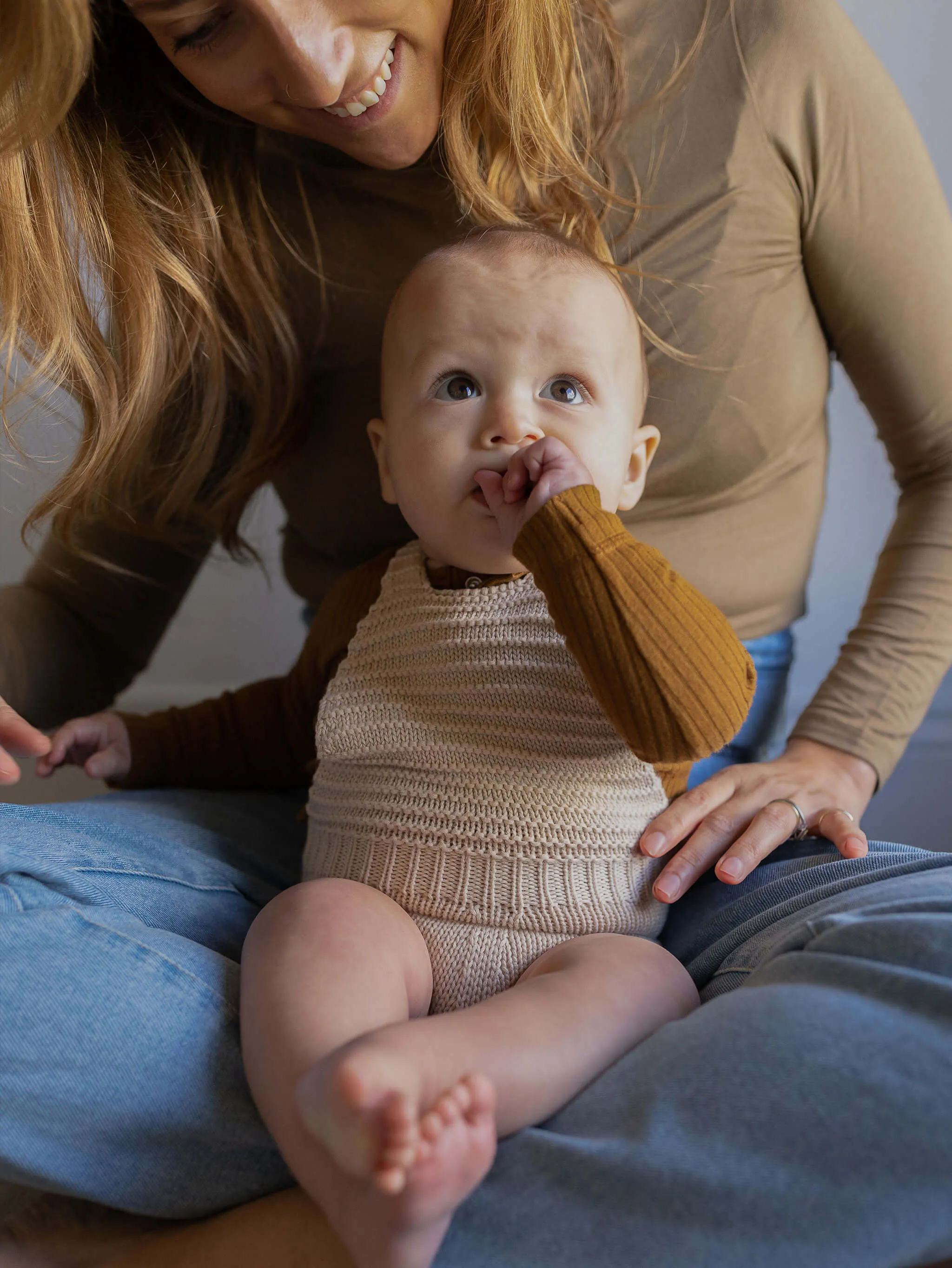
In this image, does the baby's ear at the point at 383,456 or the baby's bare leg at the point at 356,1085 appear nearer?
the baby's bare leg at the point at 356,1085

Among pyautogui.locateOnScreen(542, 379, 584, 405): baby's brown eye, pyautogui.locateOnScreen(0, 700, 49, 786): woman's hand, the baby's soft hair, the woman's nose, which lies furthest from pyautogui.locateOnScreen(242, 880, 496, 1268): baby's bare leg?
the woman's nose

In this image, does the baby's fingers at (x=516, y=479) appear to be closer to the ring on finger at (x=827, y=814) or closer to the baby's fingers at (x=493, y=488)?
the baby's fingers at (x=493, y=488)

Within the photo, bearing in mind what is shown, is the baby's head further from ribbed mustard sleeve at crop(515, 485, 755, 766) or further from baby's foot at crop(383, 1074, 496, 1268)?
baby's foot at crop(383, 1074, 496, 1268)

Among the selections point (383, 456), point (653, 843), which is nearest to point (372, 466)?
point (383, 456)

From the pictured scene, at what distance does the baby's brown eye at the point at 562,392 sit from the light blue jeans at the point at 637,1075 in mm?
408

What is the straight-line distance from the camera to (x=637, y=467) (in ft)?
3.02

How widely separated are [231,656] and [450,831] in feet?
3.52

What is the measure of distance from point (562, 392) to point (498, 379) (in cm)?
5

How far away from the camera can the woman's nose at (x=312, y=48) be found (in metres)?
0.83

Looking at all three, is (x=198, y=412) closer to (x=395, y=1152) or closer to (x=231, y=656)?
(x=231, y=656)

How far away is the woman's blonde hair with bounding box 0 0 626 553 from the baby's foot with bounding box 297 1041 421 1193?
69cm

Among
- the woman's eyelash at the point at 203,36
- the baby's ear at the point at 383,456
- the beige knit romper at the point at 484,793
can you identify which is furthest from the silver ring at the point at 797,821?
the woman's eyelash at the point at 203,36

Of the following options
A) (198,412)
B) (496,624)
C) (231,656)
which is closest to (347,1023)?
(496,624)

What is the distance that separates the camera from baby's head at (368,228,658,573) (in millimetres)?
839
